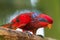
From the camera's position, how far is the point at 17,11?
2.52 ft

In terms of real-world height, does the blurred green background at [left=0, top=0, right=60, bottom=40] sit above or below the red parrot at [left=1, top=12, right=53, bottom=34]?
above

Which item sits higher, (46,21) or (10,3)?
(10,3)

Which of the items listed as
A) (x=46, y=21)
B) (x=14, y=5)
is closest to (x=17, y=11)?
(x=14, y=5)

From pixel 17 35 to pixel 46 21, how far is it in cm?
18

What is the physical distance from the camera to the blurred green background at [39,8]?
0.78 meters

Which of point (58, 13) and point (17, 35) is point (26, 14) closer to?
point (17, 35)

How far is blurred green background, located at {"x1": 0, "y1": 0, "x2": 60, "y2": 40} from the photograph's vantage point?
777mm

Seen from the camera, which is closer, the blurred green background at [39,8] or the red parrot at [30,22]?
the red parrot at [30,22]

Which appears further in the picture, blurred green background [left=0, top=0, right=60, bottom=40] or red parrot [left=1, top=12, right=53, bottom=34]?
blurred green background [left=0, top=0, right=60, bottom=40]

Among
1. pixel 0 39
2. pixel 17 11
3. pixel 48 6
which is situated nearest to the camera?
pixel 0 39

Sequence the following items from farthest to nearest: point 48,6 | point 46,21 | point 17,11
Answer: point 48,6
point 17,11
point 46,21

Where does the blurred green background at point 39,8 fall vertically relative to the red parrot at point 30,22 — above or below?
above

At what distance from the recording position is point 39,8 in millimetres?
841

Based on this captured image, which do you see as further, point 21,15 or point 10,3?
point 10,3
